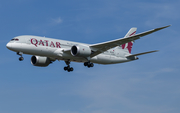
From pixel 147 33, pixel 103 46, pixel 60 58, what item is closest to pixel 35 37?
pixel 60 58

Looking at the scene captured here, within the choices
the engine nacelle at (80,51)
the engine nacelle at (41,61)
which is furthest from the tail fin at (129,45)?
the engine nacelle at (41,61)

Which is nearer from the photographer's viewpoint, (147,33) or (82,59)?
(147,33)

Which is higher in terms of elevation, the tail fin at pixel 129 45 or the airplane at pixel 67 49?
the tail fin at pixel 129 45

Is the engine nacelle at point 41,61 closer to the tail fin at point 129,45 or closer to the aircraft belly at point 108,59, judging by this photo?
the aircraft belly at point 108,59

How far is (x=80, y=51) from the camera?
50.4 m

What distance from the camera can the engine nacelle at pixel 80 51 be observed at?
50.3 metres

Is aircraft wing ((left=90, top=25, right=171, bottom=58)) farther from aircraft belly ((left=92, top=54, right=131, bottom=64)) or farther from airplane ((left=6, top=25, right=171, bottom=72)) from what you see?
aircraft belly ((left=92, top=54, right=131, bottom=64))

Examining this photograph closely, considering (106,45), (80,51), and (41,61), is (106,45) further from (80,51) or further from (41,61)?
(41,61)

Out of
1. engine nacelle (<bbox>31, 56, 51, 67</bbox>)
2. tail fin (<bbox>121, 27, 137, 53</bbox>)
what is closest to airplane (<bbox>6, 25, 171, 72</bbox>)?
engine nacelle (<bbox>31, 56, 51, 67</bbox>)

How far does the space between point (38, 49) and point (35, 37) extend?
78.2 inches

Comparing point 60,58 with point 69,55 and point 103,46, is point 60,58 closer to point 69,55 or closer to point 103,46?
point 69,55

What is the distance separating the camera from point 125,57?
2299 inches

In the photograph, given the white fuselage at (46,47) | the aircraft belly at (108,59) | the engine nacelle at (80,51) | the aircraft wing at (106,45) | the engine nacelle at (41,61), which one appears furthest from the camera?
the engine nacelle at (41,61)

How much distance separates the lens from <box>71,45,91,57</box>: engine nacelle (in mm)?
50347
